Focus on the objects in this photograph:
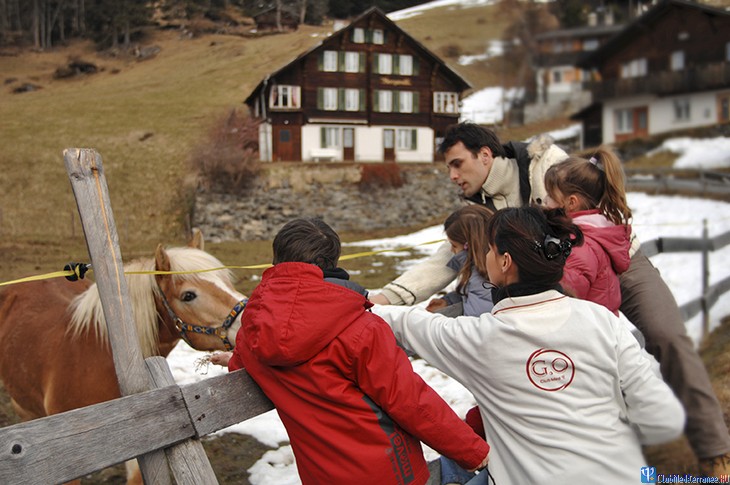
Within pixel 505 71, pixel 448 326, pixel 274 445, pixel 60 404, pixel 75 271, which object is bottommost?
pixel 274 445

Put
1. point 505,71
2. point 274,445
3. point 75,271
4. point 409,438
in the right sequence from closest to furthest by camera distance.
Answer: point 409,438 → point 75,271 → point 274,445 → point 505,71

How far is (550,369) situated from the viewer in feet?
5.76

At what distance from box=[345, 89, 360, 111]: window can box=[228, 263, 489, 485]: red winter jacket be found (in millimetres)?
4561

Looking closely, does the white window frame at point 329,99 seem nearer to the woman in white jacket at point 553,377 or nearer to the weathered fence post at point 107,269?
the weathered fence post at point 107,269

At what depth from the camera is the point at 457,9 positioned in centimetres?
756

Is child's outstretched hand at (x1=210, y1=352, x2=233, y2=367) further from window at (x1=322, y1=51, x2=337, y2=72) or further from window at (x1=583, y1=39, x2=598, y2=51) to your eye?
window at (x1=583, y1=39, x2=598, y2=51)

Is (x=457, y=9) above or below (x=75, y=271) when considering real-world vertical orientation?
above

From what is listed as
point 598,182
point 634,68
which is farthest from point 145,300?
point 634,68

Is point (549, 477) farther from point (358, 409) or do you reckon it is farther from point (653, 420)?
point (358, 409)

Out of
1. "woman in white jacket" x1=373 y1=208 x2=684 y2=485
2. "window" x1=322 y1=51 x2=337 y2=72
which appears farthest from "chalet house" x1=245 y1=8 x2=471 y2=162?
"woman in white jacket" x1=373 y1=208 x2=684 y2=485

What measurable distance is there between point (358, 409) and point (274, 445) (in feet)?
8.92

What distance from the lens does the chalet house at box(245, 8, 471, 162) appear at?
5852 millimetres

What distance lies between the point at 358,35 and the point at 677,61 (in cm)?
1499

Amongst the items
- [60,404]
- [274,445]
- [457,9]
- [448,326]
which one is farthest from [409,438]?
[457,9]
